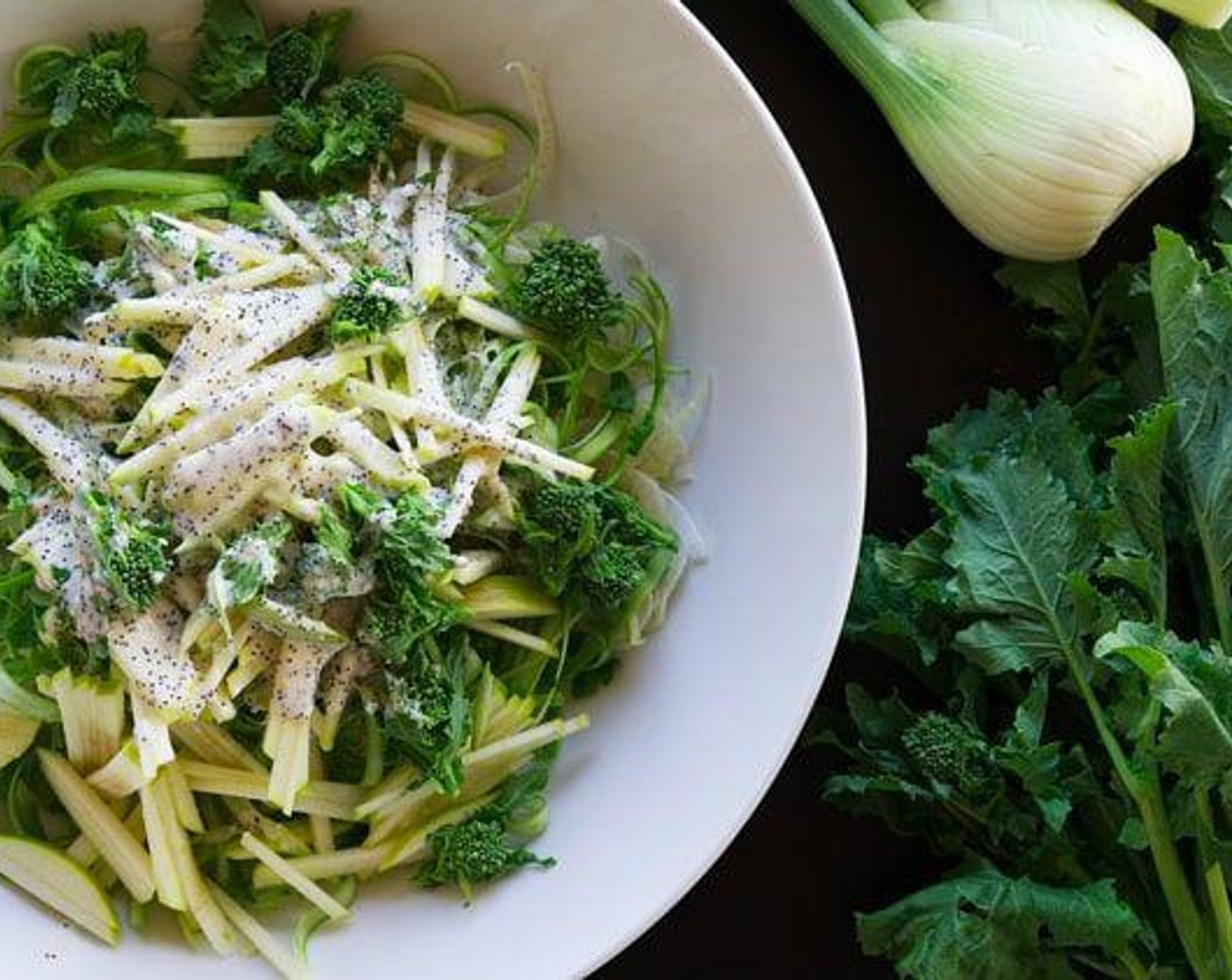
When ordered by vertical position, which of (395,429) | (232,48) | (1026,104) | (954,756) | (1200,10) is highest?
(1200,10)

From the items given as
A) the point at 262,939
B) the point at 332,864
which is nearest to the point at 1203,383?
the point at 332,864

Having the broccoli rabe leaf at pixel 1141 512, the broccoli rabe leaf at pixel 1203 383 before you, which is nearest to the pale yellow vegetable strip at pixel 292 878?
the broccoli rabe leaf at pixel 1141 512

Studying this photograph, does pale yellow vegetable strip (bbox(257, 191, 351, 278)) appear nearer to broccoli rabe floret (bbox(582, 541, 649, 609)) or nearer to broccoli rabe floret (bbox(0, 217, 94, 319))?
broccoli rabe floret (bbox(0, 217, 94, 319))

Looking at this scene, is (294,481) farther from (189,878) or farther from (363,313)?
(189,878)

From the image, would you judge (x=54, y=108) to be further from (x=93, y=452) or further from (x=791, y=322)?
(x=791, y=322)

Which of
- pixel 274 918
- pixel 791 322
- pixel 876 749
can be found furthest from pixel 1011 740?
pixel 274 918

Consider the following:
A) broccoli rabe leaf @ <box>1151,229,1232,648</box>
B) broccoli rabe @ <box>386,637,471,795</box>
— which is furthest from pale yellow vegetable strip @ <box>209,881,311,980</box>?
broccoli rabe leaf @ <box>1151,229,1232,648</box>

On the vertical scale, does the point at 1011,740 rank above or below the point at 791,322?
below
